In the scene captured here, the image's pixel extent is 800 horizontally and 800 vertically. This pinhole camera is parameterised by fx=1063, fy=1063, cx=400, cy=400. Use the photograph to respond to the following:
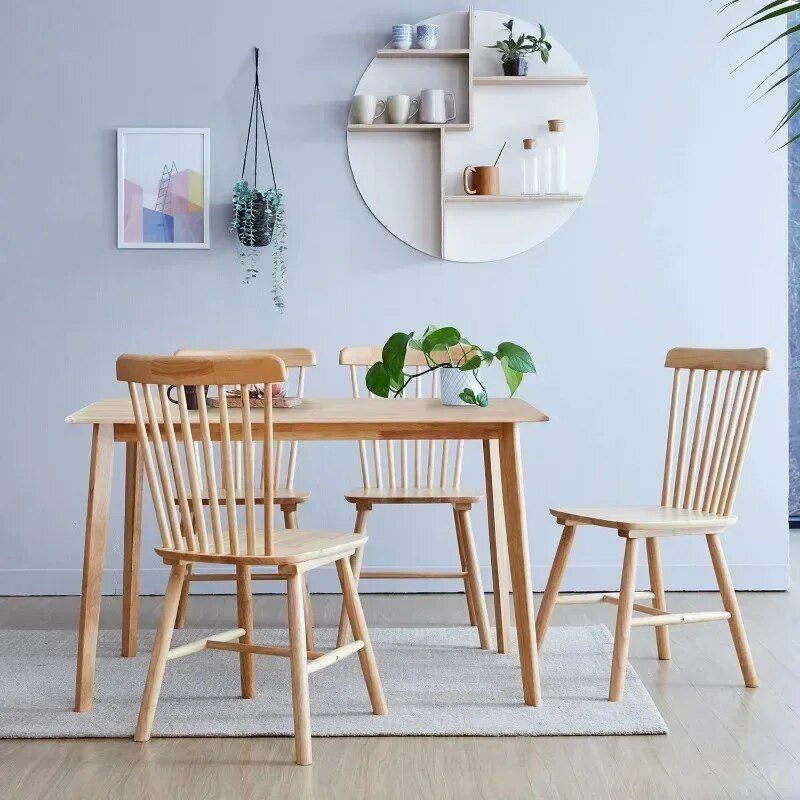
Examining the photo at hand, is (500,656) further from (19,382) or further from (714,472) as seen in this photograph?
(19,382)

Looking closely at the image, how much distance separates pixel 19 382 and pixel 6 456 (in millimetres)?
265

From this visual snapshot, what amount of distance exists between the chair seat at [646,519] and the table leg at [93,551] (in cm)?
113

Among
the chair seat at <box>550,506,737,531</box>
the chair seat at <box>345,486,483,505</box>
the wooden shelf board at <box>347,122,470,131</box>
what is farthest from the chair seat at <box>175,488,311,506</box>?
the wooden shelf board at <box>347,122,470,131</box>

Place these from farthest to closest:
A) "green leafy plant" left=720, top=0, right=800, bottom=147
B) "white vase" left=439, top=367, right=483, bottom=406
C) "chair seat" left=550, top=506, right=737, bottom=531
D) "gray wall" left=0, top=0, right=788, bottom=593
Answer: "gray wall" left=0, top=0, right=788, bottom=593
"white vase" left=439, top=367, right=483, bottom=406
"chair seat" left=550, top=506, right=737, bottom=531
"green leafy plant" left=720, top=0, right=800, bottom=147

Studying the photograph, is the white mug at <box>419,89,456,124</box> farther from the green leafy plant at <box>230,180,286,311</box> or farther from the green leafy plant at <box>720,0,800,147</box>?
the green leafy plant at <box>720,0,800,147</box>

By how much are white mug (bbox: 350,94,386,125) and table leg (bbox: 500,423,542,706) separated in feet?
5.18

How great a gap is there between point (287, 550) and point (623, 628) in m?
0.84

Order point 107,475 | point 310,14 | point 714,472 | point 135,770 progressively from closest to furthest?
point 135,770 < point 107,475 < point 714,472 < point 310,14

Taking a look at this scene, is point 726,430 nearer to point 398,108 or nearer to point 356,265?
point 356,265

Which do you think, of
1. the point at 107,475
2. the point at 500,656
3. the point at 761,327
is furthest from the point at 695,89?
the point at 107,475

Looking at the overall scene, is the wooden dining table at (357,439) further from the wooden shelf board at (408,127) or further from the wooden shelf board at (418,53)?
the wooden shelf board at (418,53)

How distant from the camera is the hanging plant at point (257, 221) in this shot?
359 cm

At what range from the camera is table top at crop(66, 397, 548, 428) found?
2.42 meters

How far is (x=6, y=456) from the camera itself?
3.75 meters
